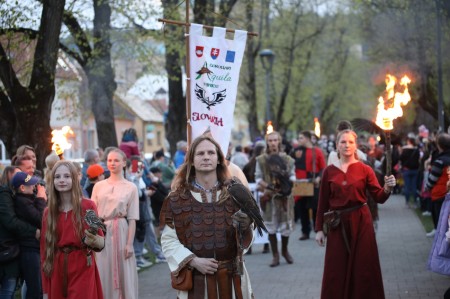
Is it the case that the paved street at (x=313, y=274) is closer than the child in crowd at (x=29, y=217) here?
No

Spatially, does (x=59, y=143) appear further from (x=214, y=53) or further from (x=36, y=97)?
(x=36, y=97)

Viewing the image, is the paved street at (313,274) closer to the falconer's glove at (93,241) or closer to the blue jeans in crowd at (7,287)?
the blue jeans in crowd at (7,287)

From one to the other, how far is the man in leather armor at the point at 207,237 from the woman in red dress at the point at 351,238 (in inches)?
117

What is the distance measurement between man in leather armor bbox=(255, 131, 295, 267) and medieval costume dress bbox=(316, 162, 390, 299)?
4.48 m

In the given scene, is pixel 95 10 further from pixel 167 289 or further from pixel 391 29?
pixel 391 29

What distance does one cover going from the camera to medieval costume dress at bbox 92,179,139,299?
963 centimetres

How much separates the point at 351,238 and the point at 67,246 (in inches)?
118

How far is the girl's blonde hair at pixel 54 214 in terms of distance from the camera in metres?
7.57

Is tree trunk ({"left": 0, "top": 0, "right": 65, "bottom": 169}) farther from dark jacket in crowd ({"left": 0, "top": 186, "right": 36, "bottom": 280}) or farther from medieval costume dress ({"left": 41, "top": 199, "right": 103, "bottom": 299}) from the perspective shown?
medieval costume dress ({"left": 41, "top": 199, "right": 103, "bottom": 299})

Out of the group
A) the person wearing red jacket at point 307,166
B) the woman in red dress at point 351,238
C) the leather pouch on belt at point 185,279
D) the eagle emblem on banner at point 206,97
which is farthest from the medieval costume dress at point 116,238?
the person wearing red jacket at point 307,166

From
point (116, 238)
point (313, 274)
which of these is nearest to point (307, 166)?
point (313, 274)

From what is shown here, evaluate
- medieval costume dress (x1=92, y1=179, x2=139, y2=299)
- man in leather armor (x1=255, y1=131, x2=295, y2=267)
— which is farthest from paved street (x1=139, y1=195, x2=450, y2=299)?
medieval costume dress (x1=92, y1=179, x2=139, y2=299)

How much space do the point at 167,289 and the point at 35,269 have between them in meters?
3.31

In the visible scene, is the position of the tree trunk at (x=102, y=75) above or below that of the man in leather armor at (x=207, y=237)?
above
